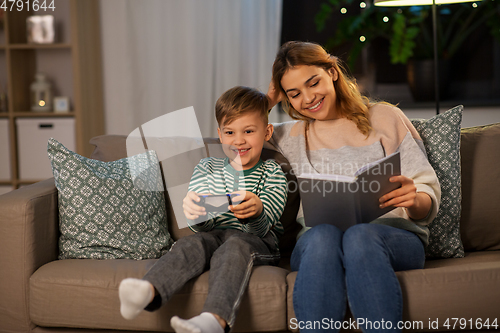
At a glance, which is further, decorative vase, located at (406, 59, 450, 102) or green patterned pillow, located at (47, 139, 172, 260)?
decorative vase, located at (406, 59, 450, 102)

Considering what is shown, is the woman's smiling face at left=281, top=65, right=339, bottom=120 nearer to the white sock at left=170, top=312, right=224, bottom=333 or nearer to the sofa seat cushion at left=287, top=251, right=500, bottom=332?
the sofa seat cushion at left=287, top=251, right=500, bottom=332

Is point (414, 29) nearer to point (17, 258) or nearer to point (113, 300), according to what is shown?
point (113, 300)

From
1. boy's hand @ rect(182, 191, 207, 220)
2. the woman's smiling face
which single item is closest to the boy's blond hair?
the woman's smiling face

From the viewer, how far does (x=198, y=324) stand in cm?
97

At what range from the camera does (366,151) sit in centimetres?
141

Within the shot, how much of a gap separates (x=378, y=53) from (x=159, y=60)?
1427 millimetres

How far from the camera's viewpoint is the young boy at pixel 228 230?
104 centimetres

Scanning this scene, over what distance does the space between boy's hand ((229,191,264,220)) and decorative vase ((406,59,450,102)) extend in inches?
78.6

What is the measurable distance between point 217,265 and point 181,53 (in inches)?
80.8

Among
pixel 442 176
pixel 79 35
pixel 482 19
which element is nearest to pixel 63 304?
pixel 442 176

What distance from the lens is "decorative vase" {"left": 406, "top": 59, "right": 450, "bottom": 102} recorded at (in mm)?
2777

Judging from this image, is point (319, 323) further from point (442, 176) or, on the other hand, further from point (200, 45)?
point (200, 45)

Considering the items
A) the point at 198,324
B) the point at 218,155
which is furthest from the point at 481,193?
the point at 198,324

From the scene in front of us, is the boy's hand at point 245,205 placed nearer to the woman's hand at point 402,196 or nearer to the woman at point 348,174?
the woman at point 348,174
